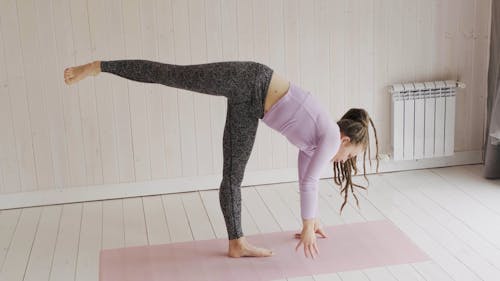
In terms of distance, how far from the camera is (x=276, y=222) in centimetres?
375

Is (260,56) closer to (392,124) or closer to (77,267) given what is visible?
(392,124)

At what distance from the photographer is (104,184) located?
4.19 m

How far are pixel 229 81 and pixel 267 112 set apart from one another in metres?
0.23

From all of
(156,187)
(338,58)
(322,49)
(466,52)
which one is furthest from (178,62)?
(466,52)

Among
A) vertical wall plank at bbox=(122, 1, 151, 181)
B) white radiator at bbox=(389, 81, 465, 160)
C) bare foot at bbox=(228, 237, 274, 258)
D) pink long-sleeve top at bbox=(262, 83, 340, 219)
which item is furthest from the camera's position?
white radiator at bbox=(389, 81, 465, 160)

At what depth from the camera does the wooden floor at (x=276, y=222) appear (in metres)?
3.21

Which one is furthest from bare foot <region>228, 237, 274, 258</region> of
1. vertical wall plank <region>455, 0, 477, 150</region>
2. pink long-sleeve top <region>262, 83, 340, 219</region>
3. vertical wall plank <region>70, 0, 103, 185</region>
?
vertical wall plank <region>455, 0, 477, 150</region>

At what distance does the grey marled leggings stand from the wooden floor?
71 cm

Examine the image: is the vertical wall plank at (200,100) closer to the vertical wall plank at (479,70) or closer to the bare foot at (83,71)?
the bare foot at (83,71)

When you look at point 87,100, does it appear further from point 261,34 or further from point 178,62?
point 261,34

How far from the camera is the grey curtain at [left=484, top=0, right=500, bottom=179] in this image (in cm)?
422

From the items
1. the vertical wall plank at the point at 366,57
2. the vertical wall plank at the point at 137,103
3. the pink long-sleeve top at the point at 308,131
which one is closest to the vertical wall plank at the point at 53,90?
the vertical wall plank at the point at 137,103

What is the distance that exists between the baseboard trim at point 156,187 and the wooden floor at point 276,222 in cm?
5

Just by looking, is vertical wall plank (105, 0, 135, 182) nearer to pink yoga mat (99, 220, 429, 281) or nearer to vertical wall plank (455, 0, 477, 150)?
pink yoga mat (99, 220, 429, 281)
